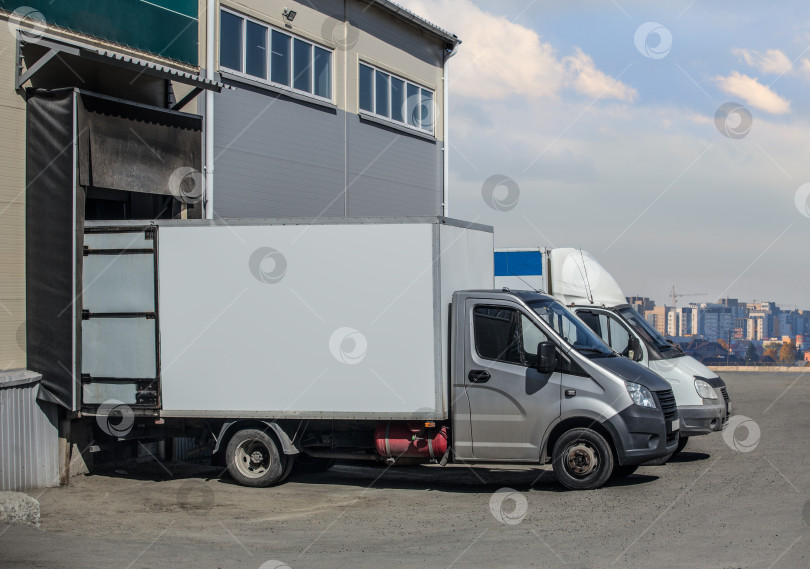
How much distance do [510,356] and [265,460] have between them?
336 cm

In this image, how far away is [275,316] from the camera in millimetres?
11148

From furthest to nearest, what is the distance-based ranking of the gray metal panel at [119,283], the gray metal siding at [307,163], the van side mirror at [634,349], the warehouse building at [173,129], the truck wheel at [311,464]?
the gray metal siding at [307,163] < the van side mirror at [634,349] < the truck wheel at [311,464] < the warehouse building at [173,129] < the gray metal panel at [119,283]

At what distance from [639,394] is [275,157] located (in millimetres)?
9228

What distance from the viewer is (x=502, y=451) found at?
10797 millimetres

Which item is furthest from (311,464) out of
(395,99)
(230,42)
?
(395,99)

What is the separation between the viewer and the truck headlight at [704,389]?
12984mm

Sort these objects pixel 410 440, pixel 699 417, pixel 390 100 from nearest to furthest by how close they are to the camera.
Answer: pixel 410 440, pixel 699 417, pixel 390 100

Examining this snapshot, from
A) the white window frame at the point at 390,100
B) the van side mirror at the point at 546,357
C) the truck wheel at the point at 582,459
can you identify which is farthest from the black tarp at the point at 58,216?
the white window frame at the point at 390,100

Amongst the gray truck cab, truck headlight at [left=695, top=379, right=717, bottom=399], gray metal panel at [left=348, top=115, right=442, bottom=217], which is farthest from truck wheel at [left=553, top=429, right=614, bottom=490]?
gray metal panel at [left=348, top=115, right=442, bottom=217]

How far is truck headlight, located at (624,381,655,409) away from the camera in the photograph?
418 inches

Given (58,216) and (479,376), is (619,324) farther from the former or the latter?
(58,216)

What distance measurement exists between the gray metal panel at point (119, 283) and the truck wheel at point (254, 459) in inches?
79.1

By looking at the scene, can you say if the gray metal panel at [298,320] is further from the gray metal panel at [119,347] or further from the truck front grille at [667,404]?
the truck front grille at [667,404]

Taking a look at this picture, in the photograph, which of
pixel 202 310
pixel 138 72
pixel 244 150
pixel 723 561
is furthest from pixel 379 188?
pixel 723 561
